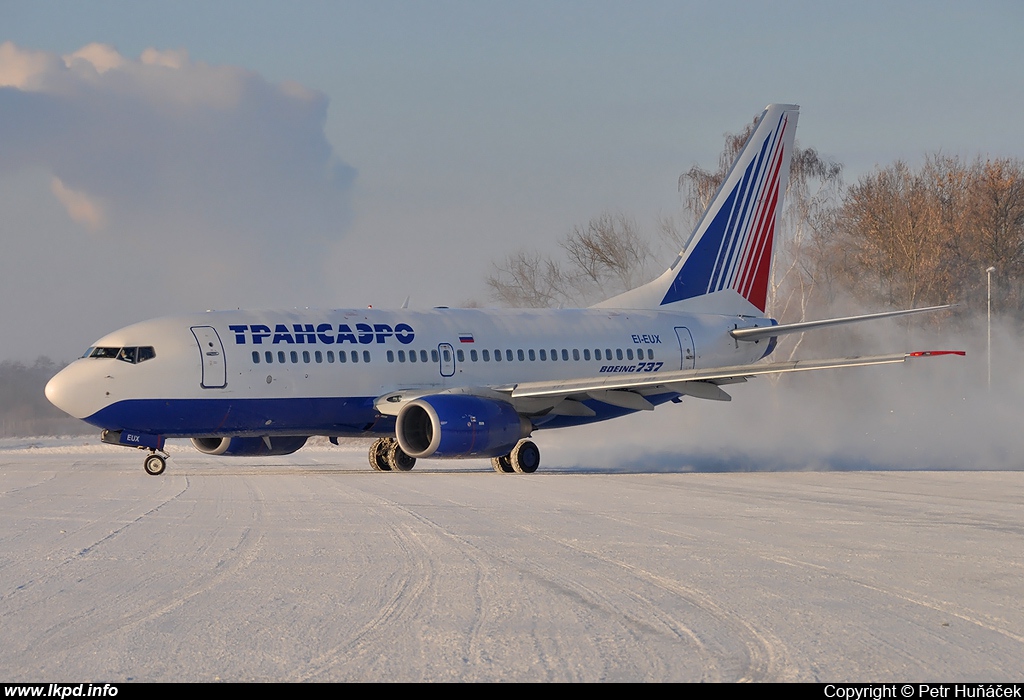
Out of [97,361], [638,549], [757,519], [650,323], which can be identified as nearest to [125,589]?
[638,549]

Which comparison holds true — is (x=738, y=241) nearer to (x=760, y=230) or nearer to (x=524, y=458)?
(x=760, y=230)

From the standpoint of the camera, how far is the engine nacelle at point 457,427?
25.1m

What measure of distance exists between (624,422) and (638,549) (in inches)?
1117

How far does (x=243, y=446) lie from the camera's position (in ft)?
95.9

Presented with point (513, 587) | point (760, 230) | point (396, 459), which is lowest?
point (513, 587)

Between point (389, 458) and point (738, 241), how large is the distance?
41.3 feet

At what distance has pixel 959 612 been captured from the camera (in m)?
8.62

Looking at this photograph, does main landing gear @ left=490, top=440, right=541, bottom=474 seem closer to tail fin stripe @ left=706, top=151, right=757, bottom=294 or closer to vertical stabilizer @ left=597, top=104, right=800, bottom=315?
vertical stabilizer @ left=597, top=104, right=800, bottom=315

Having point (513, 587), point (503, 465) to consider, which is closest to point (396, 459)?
point (503, 465)

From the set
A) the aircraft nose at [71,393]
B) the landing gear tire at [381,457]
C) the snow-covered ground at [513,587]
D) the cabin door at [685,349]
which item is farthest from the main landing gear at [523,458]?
the aircraft nose at [71,393]

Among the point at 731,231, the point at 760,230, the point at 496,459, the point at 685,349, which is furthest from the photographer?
the point at 760,230

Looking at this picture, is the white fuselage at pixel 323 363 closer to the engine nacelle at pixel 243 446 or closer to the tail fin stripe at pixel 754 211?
the engine nacelle at pixel 243 446

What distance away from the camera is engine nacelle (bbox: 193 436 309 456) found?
1143 inches
